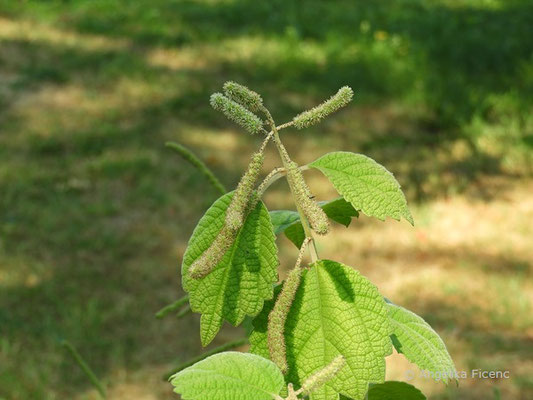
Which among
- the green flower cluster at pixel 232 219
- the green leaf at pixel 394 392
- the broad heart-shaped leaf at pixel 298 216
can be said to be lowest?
the green leaf at pixel 394 392

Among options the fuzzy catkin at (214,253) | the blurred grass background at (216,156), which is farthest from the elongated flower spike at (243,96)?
the blurred grass background at (216,156)

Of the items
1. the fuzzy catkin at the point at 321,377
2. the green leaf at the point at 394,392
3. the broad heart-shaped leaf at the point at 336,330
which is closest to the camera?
the fuzzy catkin at the point at 321,377

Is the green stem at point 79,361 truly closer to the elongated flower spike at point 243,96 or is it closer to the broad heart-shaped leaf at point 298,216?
the broad heart-shaped leaf at point 298,216

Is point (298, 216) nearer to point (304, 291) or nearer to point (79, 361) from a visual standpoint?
point (304, 291)

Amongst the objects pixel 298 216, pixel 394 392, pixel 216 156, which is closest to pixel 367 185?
pixel 298 216

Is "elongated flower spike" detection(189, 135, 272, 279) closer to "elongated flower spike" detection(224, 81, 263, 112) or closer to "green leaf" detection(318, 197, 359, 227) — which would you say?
"elongated flower spike" detection(224, 81, 263, 112)

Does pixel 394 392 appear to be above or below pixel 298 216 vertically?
below

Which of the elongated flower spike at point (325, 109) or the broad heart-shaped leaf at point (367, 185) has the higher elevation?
the elongated flower spike at point (325, 109)
